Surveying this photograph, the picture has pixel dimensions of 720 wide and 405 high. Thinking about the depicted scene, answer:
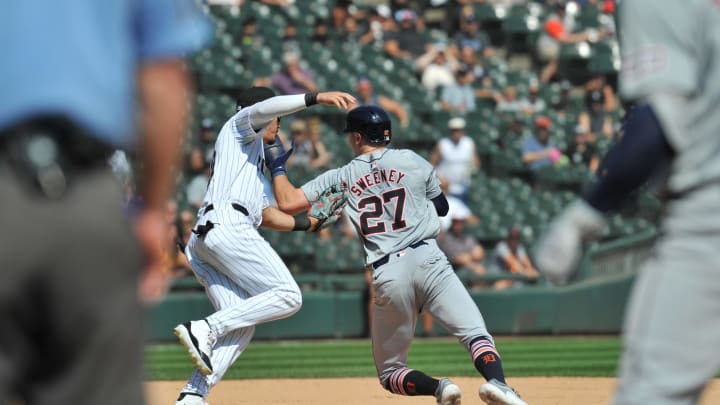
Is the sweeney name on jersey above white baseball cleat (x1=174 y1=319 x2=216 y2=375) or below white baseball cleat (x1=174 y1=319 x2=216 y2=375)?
above

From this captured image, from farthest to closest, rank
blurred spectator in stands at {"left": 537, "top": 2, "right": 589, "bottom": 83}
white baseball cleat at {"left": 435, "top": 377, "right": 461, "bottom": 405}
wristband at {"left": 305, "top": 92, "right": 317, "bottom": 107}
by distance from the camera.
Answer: blurred spectator in stands at {"left": 537, "top": 2, "right": 589, "bottom": 83} < wristband at {"left": 305, "top": 92, "right": 317, "bottom": 107} < white baseball cleat at {"left": 435, "top": 377, "right": 461, "bottom": 405}

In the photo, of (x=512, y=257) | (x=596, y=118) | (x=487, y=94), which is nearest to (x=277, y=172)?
(x=512, y=257)

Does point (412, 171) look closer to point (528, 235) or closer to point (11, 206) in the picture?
point (11, 206)

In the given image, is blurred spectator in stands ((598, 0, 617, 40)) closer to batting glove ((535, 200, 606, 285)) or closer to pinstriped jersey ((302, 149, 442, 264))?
pinstriped jersey ((302, 149, 442, 264))

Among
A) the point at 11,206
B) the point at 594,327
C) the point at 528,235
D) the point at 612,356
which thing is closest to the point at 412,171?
the point at 11,206

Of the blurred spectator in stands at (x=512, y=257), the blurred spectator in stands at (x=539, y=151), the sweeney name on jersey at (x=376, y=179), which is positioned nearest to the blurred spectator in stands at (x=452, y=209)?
the blurred spectator in stands at (x=512, y=257)

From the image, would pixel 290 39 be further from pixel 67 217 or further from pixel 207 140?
pixel 67 217

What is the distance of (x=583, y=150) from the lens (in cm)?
1588

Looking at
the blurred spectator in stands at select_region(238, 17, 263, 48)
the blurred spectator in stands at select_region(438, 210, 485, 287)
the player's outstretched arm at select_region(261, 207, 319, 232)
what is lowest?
the blurred spectator in stands at select_region(438, 210, 485, 287)

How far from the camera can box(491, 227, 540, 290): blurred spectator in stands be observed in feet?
46.0

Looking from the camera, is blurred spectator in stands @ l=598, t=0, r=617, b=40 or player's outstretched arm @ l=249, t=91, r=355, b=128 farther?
blurred spectator in stands @ l=598, t=0, r=617, b=40

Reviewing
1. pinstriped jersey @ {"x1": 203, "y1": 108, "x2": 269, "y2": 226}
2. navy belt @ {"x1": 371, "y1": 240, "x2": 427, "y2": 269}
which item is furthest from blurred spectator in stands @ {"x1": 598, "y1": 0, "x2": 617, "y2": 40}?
pinstriped jersey @ {"x1": 203, "y1": 108, "x2": 269, "y2": 226}

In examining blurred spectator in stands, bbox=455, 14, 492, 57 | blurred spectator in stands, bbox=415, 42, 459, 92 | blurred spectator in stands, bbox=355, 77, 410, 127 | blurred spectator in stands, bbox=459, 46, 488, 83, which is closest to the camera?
blurred spectator in stands, bbox=355, 77, 410, 127

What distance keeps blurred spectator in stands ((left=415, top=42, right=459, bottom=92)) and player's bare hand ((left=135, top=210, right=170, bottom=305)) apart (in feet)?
46.8
